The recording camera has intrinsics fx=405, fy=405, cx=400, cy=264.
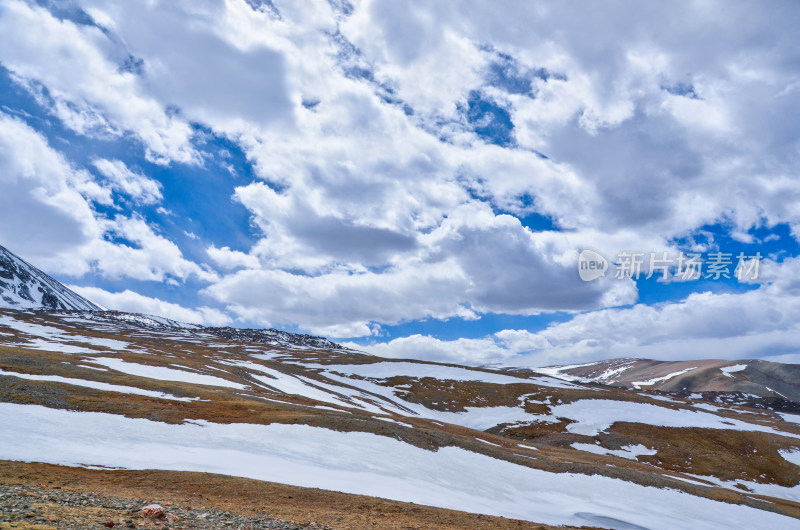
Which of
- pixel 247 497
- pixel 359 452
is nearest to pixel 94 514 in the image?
pixel 247 497

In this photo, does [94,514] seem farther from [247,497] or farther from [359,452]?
[359,452]

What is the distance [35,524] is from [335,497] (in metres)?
14.7

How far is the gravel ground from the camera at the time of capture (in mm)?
10258

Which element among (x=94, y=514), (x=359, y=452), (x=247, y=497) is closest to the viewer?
(x=94, y=514)

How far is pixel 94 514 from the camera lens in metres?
11.7

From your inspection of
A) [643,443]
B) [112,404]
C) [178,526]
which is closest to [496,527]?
[178,526]

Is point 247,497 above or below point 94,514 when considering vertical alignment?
below

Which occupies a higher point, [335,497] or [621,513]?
[335,497]

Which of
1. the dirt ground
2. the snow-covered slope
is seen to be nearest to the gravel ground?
the dirt ground

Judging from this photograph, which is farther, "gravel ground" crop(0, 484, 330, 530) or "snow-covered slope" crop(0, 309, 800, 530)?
"snow-covered slope" crop(0, 309, 800, 530)

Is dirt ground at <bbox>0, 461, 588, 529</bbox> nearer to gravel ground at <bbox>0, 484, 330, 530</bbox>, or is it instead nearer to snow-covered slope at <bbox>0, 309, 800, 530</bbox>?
gravel ground at <bbox>0, 484, 330, 530</bbox>

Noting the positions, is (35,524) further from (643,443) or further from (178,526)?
(643,443)

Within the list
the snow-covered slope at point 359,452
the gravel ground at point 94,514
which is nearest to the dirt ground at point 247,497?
the gravel ground at point 94,514

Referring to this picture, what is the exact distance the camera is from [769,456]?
66.0 m
